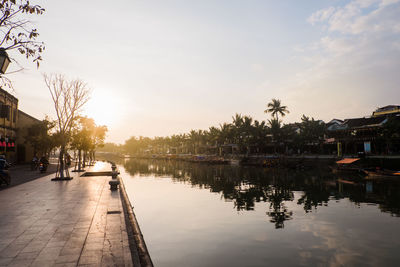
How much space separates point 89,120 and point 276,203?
31640mm

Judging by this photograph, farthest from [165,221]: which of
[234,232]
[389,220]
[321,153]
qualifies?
[321,153]

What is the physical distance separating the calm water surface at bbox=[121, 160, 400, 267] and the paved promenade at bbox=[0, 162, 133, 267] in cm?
250

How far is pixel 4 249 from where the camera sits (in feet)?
20.0

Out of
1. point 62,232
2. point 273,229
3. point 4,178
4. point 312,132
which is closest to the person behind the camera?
point 62,232

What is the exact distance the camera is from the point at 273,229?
1244cm

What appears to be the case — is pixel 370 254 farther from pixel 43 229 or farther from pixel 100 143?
pixel 100 143

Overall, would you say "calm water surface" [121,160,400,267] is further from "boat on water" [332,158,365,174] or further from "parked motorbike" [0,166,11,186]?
"boat on water" [332,158,365,174]

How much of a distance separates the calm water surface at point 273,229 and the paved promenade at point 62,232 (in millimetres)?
2505

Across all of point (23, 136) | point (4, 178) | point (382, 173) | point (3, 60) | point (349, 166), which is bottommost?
point (382, 173)

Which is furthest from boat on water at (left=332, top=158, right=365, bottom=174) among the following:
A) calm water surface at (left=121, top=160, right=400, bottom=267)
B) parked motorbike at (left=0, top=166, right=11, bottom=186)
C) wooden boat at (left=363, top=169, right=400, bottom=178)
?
parked motorbike at (left=0, top=166, right=11, bottom=186)

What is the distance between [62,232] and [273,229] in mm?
9379

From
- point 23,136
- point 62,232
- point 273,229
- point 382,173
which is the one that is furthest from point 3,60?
point 23,136

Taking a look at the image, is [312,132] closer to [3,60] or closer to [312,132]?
[312,132]

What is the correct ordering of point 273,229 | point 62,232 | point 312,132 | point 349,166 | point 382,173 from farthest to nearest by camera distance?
point 312,132 < point 349,166 < point 382,173 < point 273,229 < point 62,232
